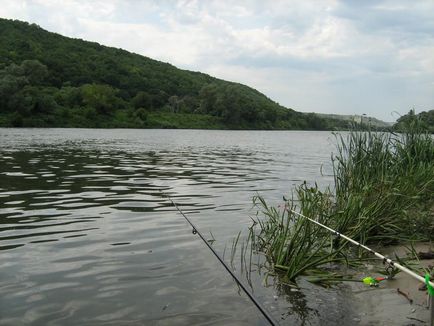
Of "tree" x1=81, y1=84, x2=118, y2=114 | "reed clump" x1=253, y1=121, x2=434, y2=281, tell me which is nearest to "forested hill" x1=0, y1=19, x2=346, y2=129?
"tree" x1=81, y1=84, x2=118, y2=114

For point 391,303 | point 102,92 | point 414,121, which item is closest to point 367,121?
point 414,121

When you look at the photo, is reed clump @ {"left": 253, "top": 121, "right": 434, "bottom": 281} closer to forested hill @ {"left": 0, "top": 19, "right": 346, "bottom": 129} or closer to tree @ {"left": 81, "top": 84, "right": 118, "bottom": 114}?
forested hill @ {"left": 0, "top": 19, "right": 346, "bottom": 129}

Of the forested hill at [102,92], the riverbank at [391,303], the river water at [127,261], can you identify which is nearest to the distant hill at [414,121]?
the river water at [127,261]

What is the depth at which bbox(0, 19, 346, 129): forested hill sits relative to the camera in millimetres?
87000

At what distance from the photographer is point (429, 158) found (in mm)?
11211

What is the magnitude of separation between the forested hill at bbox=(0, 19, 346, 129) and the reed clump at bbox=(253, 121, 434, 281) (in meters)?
76.0

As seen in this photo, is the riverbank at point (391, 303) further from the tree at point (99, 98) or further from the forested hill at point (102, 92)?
the tree at point (99, 98)

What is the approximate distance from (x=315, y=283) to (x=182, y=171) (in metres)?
15.0

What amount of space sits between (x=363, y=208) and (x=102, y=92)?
345 feet

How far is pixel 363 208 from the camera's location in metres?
7.98

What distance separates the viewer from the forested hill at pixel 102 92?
87.0 metres

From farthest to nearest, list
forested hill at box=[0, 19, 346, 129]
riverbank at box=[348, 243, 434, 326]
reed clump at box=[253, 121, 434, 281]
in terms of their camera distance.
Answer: forested hill at box=[0, 19, 346, 129]
reed clump at box=[253, 121, 434, 281]
riverbank at box=[348, 243, 434, 326]

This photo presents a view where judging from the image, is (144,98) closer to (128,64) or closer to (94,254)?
(128,64)

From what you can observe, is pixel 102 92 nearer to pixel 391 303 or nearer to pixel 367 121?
pixel 367 121
